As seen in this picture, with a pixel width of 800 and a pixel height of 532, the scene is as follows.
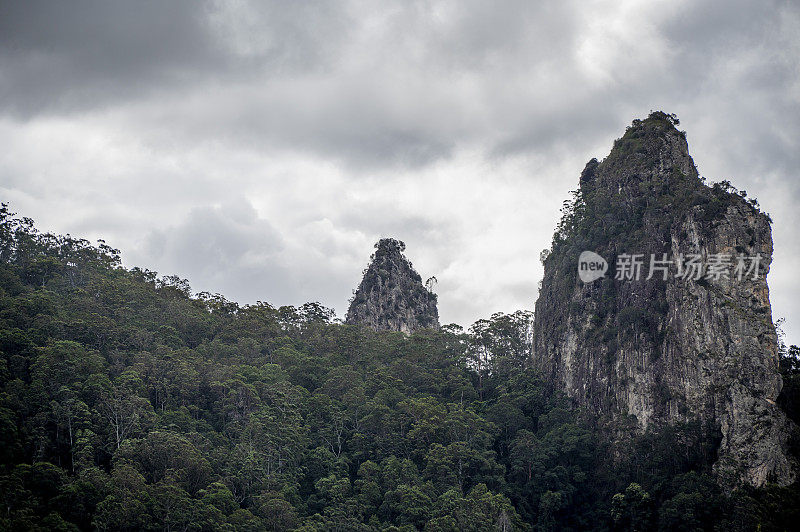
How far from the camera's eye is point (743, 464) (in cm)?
4388

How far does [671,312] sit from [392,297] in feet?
130

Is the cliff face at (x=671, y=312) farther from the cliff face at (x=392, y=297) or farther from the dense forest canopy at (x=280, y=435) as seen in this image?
the cliff face at (x=392, y=297)

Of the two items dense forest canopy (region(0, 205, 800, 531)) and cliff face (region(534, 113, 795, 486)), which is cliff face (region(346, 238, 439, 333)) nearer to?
dense forest canopy (region(0, 205, 800, 531))

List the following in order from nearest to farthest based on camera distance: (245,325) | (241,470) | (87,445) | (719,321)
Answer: (87,445)
(241,470)
(719,321)
(245,325)

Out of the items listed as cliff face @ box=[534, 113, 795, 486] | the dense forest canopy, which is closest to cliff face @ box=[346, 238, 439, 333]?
the dense forest canopy

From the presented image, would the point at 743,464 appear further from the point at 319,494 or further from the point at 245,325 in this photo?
the point at 245,325

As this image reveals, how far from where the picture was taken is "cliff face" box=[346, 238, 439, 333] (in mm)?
84438

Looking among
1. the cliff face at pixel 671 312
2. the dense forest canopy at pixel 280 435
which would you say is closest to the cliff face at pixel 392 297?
the dense forest canopy at pixel 280 435

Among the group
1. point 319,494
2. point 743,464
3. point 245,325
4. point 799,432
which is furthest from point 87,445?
point 799,432

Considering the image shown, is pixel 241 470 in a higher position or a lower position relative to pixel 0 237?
lower

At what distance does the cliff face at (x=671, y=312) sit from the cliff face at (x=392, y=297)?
23442 mm

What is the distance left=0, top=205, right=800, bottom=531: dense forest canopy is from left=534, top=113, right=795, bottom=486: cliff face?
195cm

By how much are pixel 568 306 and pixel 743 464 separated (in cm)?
2002

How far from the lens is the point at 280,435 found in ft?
160
